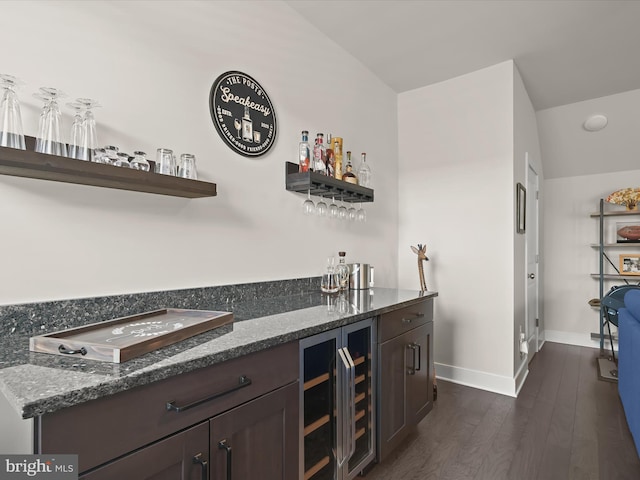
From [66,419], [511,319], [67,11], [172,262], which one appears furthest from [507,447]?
[67,11]

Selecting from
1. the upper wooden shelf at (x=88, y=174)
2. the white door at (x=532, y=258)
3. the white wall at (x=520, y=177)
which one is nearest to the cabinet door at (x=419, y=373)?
the white wall at (x=520, y=177)

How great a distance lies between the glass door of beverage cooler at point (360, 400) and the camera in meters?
1.62

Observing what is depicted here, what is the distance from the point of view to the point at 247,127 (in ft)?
6.71

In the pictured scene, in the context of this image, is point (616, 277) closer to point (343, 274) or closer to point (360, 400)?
point (343, 274)

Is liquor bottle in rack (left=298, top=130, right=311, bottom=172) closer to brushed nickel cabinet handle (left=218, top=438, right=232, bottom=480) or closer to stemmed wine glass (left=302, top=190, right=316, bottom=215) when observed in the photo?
stemmed wine glass (left=302, top=190, right=316, bottom=215)

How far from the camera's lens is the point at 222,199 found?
1913mm

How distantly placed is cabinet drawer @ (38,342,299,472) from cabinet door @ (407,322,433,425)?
1.14m

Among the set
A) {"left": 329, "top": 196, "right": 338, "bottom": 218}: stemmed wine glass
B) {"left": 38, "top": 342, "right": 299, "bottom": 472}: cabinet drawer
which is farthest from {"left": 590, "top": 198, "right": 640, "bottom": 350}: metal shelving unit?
{"left": 38, "top": 342, "right": 299, "bottom": 472}: cabinet drawer

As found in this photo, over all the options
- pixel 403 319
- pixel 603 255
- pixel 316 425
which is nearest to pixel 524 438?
pixel 403 319

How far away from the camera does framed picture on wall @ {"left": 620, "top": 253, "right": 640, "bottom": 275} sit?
4.16 m

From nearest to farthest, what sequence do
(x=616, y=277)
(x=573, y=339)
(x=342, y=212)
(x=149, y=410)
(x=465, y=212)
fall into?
(x=149, y=410)
(x=342, y=212)
(x=465, y=212)
(x=616, y=277)
(x=573, y=339)

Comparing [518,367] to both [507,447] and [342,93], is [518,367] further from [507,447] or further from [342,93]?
[342,93]

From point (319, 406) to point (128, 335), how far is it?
801mm

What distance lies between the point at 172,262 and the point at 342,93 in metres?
1.94
